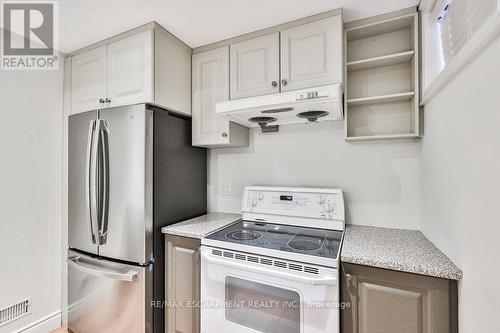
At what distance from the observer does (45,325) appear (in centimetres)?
189

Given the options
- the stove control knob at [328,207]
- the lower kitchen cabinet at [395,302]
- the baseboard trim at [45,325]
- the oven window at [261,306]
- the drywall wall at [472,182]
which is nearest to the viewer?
the drywall wall at [472,182]

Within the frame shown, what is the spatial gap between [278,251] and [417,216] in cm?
104

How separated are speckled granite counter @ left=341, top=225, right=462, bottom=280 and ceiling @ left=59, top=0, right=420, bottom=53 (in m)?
1.43

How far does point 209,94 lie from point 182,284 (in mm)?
1432

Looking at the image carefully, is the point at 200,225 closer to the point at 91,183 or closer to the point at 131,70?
the point at 91,183

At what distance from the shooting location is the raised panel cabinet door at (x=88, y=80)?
1817 millimetres

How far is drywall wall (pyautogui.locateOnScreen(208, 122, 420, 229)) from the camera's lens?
1.62 m

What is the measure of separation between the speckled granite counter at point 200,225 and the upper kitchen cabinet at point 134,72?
878 millimetres

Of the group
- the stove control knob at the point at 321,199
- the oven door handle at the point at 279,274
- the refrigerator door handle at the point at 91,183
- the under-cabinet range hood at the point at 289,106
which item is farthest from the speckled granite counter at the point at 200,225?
the under-cabinet range hood at the point at 289,106

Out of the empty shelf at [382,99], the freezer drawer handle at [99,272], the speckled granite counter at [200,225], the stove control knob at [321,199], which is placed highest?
the empty shelf at [382,99]

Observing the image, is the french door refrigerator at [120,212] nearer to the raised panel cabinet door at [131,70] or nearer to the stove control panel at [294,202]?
the raised panel cabinet door at [131,70]

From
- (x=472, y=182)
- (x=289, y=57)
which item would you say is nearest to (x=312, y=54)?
(x=289, y=57)

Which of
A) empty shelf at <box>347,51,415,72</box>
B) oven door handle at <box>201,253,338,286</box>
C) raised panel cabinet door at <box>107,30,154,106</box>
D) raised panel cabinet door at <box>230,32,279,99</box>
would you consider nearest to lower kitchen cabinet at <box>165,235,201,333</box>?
oven door handle at <box>201,253,338,286</box>

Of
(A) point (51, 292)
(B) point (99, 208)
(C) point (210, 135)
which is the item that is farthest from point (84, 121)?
(A) point (51, 292)
